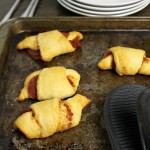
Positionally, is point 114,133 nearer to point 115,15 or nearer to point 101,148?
point 101,148

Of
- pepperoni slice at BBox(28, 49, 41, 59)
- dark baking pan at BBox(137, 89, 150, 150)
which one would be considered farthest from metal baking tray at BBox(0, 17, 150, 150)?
dark baking pan at BBox(137, 89, 150, 150)

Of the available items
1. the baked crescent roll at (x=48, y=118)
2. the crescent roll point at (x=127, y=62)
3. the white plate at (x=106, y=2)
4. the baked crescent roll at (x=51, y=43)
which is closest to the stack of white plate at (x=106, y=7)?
the white plate at (x=106, y=2)

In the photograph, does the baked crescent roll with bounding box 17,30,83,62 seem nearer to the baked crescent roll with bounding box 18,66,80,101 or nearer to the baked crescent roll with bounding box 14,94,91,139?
the baked crescent roll with bounding box 18,66,80,101

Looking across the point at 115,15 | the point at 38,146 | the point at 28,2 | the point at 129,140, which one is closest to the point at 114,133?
the point at 129,140

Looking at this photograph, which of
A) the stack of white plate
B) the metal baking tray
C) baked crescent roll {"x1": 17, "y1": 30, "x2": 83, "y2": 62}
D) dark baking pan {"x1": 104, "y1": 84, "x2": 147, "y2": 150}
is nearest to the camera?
dark baking pan {"x1": 104, "y1": 84, "x2": 147, "y2": 150}

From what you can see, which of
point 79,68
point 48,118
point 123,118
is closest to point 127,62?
point 79,68

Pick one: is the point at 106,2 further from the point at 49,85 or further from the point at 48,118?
the point at 48,118
